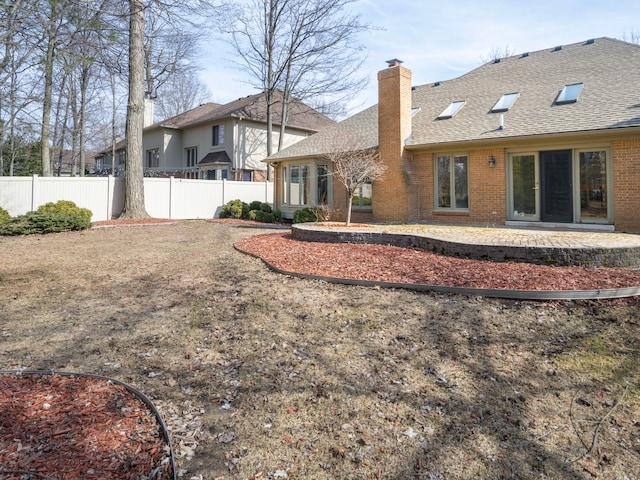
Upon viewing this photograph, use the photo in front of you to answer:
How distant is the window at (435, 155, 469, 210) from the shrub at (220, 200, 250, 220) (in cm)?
928

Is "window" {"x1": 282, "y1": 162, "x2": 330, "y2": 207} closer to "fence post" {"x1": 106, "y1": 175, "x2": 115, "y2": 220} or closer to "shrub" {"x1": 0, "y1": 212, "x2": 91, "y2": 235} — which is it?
"fence post" {"x1": 106, "y1": 175, "x2": 115, "y2": 220}

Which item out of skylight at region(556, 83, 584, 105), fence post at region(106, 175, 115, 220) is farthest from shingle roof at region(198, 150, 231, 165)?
skylight at region(556, 83, 584, 105)

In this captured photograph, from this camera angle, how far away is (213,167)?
2486 cm

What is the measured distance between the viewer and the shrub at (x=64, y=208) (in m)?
13.9

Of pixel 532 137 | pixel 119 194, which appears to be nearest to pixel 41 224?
pixel 119 194

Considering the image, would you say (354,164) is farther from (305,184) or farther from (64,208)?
(64,208)

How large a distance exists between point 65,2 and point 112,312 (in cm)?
699

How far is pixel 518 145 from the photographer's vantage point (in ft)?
36.0

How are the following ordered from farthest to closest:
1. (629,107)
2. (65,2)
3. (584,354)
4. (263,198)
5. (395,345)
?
(263,198) < (629,107) < (65,2) < (395,345) < (584,354)

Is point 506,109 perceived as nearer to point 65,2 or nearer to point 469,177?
point 469,177

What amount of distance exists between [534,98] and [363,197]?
6015 millimetres

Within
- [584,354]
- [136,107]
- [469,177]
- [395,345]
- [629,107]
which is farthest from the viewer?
[136,107]

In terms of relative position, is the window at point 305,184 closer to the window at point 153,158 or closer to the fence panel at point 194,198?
the fence panel at point 194,198

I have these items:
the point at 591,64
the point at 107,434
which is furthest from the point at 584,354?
the point at 591,64
